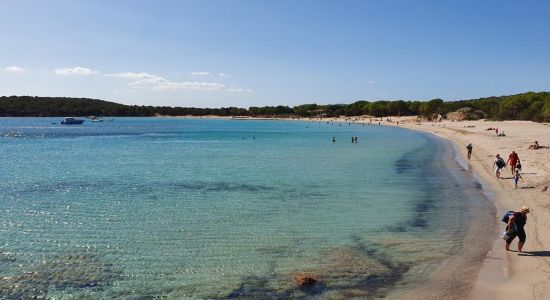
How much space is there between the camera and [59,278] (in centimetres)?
1119

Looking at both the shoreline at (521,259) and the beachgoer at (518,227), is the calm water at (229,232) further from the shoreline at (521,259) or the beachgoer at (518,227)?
the beachgoer at (518,227)

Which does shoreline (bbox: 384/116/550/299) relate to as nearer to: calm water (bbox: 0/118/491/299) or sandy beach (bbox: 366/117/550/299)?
sandy beach (bbox: 366/117/550/299)

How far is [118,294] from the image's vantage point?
1025 centimetres

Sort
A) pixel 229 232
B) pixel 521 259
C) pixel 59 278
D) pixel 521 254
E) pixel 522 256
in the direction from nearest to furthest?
1. pixel 59 278
2. pixel 521 259
3. pixel 522 256
4. pixel 521 254
5. pixel 229 232

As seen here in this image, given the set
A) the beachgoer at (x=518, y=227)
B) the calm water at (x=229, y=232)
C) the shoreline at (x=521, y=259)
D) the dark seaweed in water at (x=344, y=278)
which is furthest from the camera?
the beachgoer at (x=518, y=227)

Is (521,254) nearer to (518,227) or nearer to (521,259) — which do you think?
(521,259)

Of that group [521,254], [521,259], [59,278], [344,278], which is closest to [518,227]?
[521,254]

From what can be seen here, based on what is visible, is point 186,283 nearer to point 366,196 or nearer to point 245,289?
point 245,289

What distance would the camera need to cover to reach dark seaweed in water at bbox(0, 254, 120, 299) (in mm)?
10414

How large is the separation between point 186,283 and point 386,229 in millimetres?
7782

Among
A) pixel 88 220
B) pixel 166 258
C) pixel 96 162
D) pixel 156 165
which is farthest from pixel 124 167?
pixel 166 258

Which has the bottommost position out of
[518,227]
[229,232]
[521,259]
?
[229,232]

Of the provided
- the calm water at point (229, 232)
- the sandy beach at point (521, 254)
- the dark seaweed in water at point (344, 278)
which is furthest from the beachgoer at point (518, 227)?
the dark seaweed in water at point (344, 278)

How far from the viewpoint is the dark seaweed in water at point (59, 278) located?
1041cm
